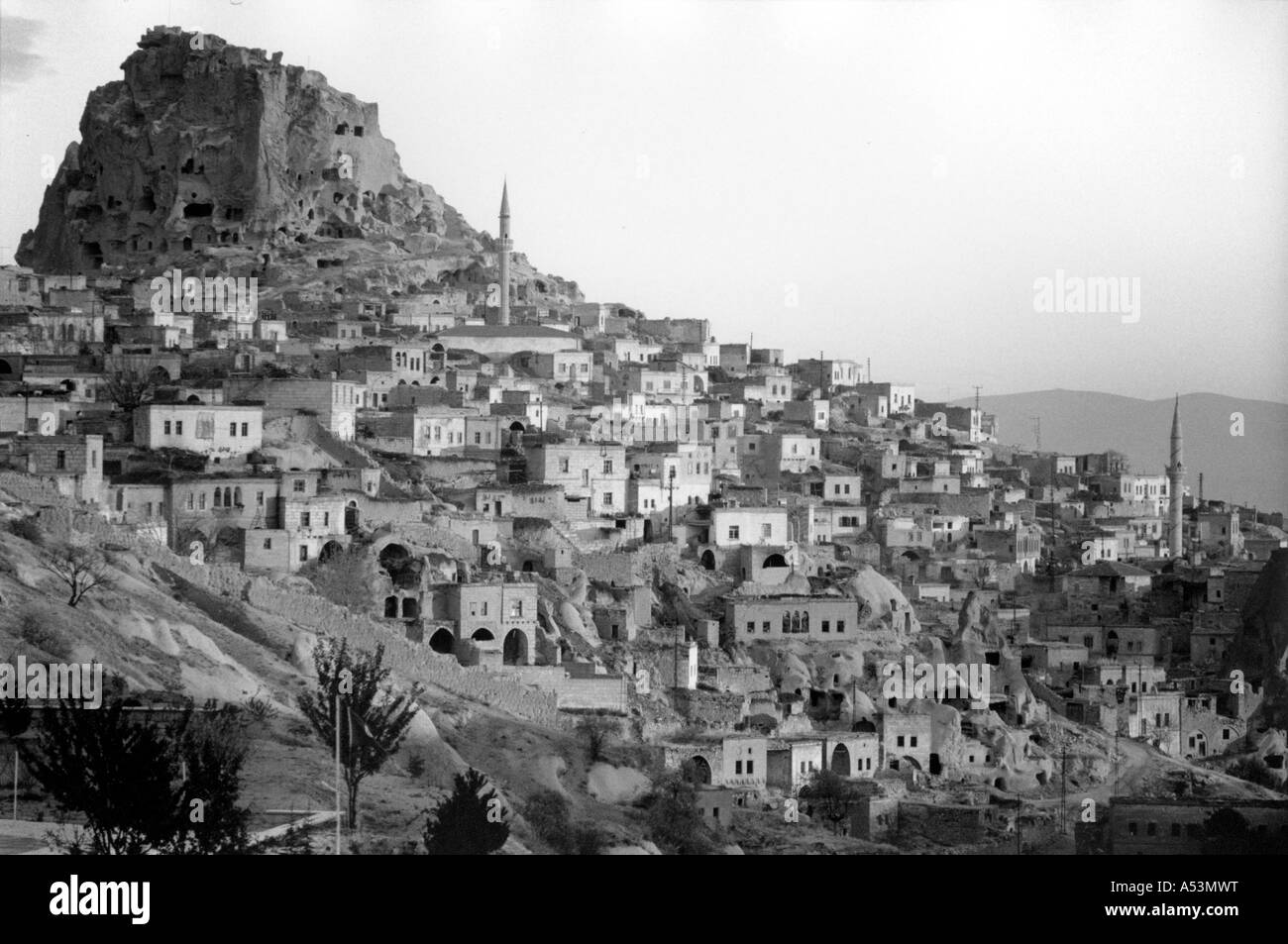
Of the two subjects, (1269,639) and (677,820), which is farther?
(1269,639)

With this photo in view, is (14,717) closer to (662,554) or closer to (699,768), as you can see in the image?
(699,768)

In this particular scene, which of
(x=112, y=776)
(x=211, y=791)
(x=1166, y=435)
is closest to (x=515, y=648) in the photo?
(x=211, y=791)

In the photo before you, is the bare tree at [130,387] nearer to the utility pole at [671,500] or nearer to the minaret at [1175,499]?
the utility pole at [671,500]

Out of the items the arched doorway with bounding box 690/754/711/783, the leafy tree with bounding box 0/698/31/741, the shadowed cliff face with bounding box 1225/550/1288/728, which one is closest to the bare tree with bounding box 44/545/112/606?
the leafy tree with bounding box 0/698/31/741

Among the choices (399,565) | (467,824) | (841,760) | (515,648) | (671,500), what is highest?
(671,500)
